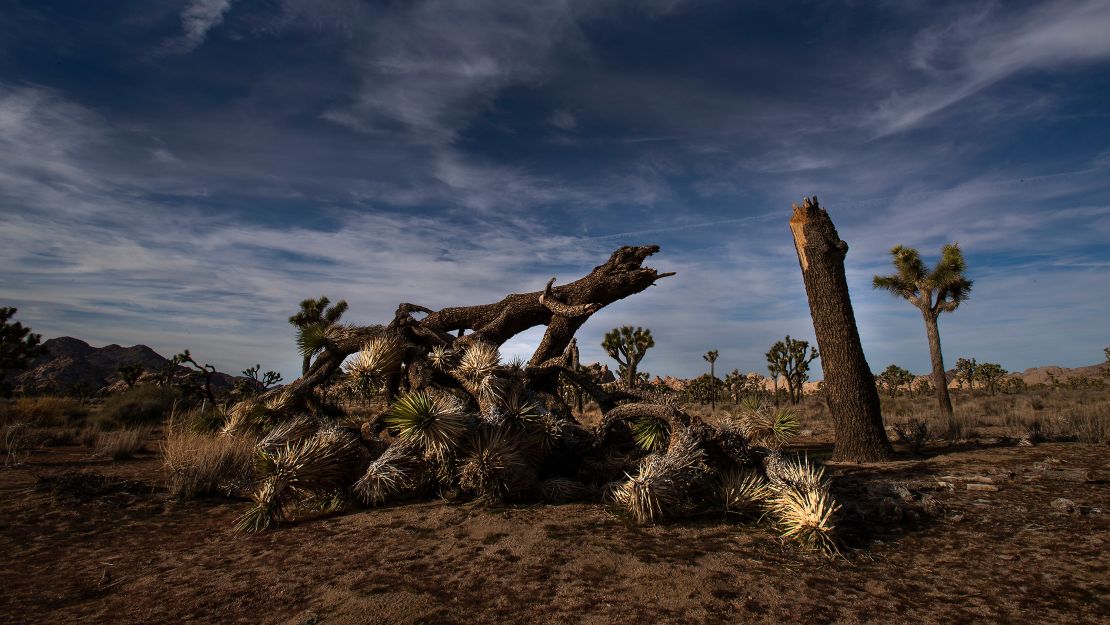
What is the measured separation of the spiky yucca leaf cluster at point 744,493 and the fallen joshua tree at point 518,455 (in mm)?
14

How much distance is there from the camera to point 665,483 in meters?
5.70

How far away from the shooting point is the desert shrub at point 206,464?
785cm

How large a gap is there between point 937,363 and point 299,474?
25606 millimetres

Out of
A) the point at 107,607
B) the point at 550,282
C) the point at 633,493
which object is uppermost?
the point at 550,282

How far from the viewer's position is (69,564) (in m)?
5.32

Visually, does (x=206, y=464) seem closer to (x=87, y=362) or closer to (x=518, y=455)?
(x=518, y=455)

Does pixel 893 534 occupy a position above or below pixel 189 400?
below

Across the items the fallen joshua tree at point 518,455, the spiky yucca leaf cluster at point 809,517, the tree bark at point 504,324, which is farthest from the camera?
the tree bark at point 504,324

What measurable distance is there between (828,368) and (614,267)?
458 cm

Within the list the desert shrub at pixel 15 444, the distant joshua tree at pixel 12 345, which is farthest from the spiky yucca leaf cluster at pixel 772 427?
the distant joshua tree at pixel 12 345

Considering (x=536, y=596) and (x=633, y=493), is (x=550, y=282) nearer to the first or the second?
(x=633, y=493)

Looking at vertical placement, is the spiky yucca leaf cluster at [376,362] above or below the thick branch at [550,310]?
below

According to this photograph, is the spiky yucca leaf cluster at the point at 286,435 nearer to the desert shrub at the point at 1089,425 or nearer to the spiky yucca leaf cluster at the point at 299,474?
the spiky yucca leaf cluster at the point at 299,474

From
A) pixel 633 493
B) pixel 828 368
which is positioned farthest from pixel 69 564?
pixel 828 368
